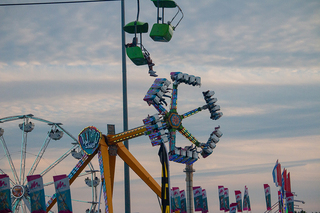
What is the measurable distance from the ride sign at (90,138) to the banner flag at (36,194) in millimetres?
5619

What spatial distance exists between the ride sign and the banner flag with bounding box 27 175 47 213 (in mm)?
5619

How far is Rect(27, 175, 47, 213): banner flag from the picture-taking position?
21625 mm

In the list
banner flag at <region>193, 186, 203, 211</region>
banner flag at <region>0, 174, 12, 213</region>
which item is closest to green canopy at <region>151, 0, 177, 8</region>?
banner flag at <region>0, 174, 12, 213</region>

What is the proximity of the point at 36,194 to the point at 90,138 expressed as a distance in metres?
6.17

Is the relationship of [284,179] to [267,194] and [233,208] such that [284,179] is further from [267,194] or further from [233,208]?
[233,208]

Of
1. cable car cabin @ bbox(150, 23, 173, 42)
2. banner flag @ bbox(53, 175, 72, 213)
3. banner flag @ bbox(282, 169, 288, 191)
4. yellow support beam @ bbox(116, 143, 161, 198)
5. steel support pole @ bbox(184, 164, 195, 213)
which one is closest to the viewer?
banner flag @ bbox(53, 175, 72, 213)

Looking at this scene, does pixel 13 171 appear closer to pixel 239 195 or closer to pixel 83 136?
pixel 83 136

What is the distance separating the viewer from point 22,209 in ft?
97.1

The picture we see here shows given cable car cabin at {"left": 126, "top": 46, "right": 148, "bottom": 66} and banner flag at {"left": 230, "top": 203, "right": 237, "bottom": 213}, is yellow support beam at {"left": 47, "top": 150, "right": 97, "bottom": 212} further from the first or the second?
banner flag at {"left": 230, "top": 203, "right": 237, "bottom": 213}

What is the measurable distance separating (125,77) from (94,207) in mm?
11943

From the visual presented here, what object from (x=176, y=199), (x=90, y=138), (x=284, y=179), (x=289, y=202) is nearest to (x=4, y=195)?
(x=90, y=138)

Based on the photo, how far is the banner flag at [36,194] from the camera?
21.6 meters

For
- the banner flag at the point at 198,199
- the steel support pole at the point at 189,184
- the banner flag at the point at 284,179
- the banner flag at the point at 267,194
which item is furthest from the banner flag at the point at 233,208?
the steel support pole at the point at 189,184

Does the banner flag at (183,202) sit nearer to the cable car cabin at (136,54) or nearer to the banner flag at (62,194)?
the banner flag at (62,194)
